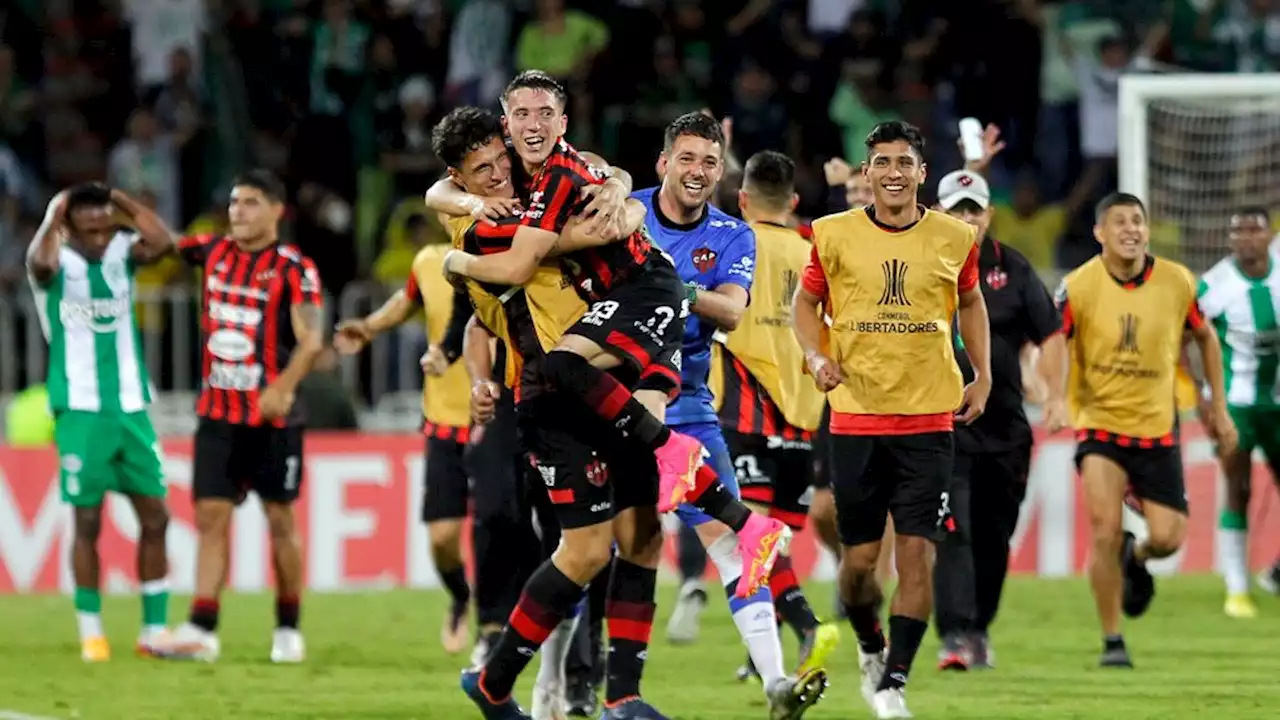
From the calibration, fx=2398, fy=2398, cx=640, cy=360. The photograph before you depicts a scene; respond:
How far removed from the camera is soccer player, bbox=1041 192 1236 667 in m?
12.6

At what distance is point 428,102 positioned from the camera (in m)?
21.5

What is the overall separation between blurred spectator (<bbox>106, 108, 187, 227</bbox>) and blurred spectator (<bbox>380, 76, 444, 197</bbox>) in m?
1.96

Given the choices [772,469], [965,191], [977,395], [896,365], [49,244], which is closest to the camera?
[896,365]

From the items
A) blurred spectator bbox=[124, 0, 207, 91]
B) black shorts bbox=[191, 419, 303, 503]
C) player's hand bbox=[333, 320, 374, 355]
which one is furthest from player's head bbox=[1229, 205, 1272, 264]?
blurred spectator bbox=[124, 0, 207, 91]

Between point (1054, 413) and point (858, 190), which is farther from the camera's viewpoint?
point (858, 190)

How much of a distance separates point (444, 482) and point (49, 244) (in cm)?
261

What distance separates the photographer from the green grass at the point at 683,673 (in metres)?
10.6

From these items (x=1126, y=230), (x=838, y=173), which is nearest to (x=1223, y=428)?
(x=1126, y=230)

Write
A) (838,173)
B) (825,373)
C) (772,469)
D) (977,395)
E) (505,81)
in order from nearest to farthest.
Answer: (825,373), (977,395), (772,469), (838,173), (505,81)

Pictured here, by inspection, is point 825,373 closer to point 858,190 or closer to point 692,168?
point 692,168

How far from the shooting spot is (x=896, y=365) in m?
10.2

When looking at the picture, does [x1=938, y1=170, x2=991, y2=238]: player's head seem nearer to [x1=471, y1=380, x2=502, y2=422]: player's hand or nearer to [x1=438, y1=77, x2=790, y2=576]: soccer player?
[x1=471, y1=380, x2=502, y2=422]: player's hand

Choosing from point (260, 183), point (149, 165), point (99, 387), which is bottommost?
point (99, 387)

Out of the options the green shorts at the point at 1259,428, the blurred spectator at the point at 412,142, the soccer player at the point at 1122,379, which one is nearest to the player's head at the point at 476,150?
the soccer player at the point at 1122,379
